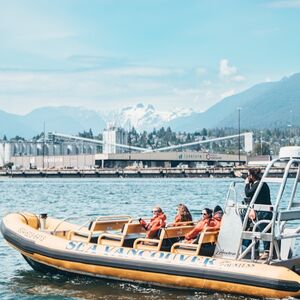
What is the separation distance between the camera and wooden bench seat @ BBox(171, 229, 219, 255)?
637 inches

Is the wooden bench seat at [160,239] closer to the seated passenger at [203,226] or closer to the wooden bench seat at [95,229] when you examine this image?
the seated passenger at [203,226]

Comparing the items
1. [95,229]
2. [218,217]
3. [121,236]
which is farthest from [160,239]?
[95,229]

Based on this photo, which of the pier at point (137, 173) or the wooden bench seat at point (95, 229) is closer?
the wooden bench seat at point (95, 229)

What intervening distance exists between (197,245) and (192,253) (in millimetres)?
195

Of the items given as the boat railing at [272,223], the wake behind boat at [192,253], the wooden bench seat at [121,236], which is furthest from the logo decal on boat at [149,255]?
the boat railing at [272,223]

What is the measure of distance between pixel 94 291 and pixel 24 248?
2.44 meters

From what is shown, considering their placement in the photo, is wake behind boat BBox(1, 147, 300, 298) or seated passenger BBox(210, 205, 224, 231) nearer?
wake behind boat BBox(1, 147, 300, 298)

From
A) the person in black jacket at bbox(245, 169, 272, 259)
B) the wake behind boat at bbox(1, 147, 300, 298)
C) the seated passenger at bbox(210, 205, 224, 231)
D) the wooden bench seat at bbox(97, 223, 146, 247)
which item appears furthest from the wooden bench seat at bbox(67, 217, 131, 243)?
the person in black jacket at bbox(245, 169, 272, 259)

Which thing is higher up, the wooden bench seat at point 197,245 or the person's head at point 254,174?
the person's head at point 254,174

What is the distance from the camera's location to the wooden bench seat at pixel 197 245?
1617cm

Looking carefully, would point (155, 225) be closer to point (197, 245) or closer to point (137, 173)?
point (197, 245)

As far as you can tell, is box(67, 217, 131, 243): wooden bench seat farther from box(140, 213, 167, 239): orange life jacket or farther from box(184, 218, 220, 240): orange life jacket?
box(184, 218, 220, 240): orange life jacket

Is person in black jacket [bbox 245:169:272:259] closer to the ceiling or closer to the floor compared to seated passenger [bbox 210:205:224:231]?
closer to the ceiling

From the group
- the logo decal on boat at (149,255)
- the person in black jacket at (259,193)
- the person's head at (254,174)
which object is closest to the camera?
the logo decal on boat at (149,255)
